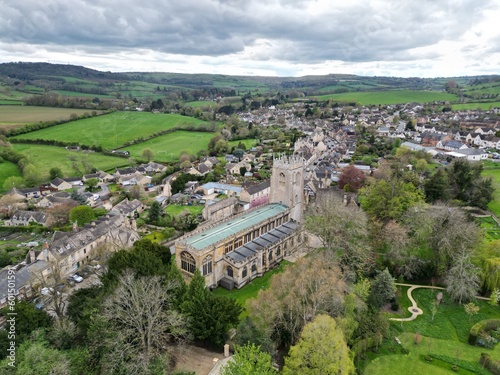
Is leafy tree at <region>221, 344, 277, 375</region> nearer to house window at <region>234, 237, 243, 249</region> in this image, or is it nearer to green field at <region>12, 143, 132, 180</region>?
house window at <region>234, 237, 243, 249</region>

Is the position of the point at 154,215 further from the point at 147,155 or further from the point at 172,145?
the point at 172,145

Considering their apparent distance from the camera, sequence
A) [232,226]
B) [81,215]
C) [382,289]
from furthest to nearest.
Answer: [81,215] → [232,226] → [382,289]

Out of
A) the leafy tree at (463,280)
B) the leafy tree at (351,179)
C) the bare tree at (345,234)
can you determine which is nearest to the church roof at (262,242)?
the bare tree at (345,234)

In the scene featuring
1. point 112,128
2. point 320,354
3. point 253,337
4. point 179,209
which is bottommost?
point 179,209

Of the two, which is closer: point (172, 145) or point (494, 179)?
point (494, 179)

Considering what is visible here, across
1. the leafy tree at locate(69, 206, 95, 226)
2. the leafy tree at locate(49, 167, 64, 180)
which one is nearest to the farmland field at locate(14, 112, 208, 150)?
the leafy tree at locate(49, 167, 64, 180)

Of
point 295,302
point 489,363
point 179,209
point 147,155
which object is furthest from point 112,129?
point 489,363

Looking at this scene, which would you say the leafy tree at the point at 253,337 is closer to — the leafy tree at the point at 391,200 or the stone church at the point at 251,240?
the stone church at the point at 251,240
